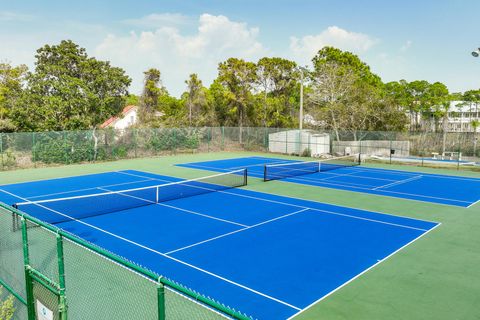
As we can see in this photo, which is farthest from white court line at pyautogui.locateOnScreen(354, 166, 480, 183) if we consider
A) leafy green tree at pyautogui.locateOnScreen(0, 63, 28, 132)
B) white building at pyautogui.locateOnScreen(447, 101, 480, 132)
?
white building at pyautogui.locateOnScreen(447, 101, 480, 132)

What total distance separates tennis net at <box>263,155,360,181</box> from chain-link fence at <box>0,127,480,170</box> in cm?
236

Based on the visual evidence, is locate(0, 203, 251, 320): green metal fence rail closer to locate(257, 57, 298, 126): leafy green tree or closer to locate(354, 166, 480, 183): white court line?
locate(354, 166, 480, 183): white court line

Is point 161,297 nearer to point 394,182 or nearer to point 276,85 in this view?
point 394,182

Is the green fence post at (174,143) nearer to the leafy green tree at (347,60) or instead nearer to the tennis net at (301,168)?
the tennis net at (301,168)

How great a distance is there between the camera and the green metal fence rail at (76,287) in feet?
17.8

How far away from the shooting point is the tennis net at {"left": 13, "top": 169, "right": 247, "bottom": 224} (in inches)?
533

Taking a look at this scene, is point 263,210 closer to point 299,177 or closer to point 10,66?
point 299,177

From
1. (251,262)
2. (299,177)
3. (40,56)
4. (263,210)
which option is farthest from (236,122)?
(251,262)

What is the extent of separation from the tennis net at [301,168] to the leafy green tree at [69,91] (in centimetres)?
1658

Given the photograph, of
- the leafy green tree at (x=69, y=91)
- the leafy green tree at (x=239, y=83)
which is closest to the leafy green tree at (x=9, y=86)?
the leafy green tree at (x=69, y=91)

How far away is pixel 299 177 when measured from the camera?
75.3 ft

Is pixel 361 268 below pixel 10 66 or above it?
below

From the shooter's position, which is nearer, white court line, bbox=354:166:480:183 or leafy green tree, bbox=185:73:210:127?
white court line, bbox=354:166:480:183

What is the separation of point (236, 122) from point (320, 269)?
124 ft
